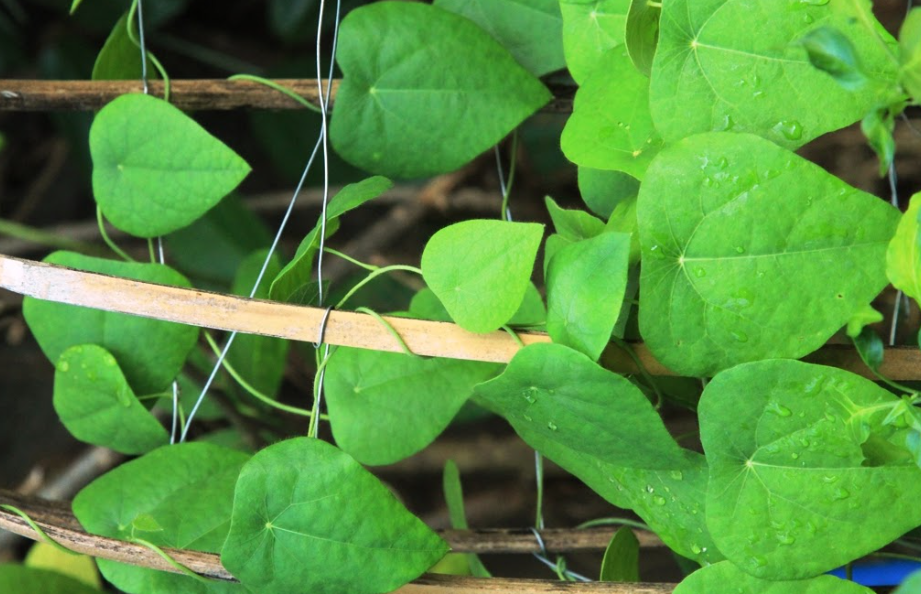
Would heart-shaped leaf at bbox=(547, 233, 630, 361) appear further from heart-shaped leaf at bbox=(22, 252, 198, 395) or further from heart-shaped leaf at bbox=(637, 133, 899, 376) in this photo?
heart-shaped leaf at bbox=(22, 252, 198, 395)

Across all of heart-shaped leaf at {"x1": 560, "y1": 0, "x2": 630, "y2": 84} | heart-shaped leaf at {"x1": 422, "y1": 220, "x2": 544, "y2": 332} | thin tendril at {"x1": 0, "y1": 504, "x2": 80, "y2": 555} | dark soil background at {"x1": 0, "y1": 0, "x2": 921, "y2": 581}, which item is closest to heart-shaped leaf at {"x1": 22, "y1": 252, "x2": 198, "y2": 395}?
Result: thin tendril at {"x1": 0, "y1": 504, "x2": 80, "y2": 555}

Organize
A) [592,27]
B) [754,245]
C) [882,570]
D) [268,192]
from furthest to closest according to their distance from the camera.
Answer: [268,192] → [882,570] → [592,27] → [754,245]

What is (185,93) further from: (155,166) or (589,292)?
(589,292)

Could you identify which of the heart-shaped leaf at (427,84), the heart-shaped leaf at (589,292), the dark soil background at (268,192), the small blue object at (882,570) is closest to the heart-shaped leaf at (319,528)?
the heart-shaped leaf at (589,292)

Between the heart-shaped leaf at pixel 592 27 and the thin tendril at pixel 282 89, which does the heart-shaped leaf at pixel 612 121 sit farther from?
the thin tendril at pixel 282 89

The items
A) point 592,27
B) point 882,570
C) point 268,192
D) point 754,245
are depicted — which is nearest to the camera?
point 754,245

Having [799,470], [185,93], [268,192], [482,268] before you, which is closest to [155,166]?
[185,93]
